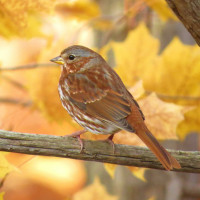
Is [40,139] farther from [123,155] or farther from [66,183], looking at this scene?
[66,183]

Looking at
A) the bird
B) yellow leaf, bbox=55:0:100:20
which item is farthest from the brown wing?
yellow leaf, bbox=55:0:100:20

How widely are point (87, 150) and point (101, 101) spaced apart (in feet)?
0.69

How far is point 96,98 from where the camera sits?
→ 1.74 m

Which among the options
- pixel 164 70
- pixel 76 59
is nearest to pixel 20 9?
pixel 76 59

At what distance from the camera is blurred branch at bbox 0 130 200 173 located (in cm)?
155

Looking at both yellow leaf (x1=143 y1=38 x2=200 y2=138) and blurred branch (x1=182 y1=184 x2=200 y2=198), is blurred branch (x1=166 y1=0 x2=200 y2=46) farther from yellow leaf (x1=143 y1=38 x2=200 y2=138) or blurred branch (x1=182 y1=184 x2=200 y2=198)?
blurred branch (x1=182 y1=184 x2=200 y2=198)

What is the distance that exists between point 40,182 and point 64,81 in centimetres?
291

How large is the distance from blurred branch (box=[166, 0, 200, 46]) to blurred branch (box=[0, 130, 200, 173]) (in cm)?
48

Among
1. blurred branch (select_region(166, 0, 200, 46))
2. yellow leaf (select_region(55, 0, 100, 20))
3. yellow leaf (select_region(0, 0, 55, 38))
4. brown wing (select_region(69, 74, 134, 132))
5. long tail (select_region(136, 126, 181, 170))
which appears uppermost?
yellow leaf (select_region(0, 0, 55, 38))

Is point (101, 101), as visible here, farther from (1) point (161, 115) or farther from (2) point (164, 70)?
(2) point (164, 70)

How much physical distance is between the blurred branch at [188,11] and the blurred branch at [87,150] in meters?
0.48

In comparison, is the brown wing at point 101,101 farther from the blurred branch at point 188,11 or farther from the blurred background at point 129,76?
the blurred branch at point 188,11

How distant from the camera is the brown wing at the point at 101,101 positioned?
166 centimetres

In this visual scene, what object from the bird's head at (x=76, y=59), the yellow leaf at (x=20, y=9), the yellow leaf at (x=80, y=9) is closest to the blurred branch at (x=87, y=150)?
the bird's head at (x=76, y=59)
